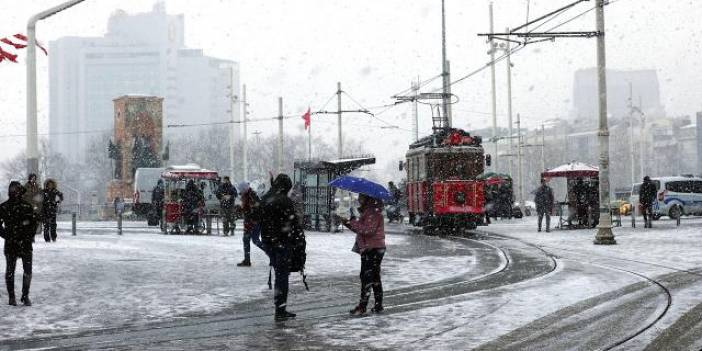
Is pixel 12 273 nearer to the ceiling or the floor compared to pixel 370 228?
nearer to the floor

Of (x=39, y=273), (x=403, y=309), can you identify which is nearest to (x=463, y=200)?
(x=39, y=273)

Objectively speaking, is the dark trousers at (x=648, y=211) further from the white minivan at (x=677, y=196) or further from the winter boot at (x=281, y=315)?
the winter boot at (x=281, y=315)

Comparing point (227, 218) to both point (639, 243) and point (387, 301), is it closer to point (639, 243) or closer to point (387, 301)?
point (639, 243)

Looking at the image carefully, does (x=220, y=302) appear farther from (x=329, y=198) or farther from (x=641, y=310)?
(x=329, y=198)

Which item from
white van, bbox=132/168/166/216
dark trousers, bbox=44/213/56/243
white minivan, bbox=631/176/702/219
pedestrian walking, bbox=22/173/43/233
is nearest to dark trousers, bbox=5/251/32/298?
pedestrian walking, bbox=22/173/43/233

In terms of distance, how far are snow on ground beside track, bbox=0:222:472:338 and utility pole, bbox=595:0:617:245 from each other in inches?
217

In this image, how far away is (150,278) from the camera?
16.3 metres

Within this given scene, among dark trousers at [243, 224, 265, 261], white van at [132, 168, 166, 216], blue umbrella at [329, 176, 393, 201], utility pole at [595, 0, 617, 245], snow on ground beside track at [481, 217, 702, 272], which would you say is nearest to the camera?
blue umbrella at [329, 176, 393, 201]

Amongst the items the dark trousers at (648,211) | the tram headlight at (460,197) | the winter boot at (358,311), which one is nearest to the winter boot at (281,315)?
the winter boot at (358,311)

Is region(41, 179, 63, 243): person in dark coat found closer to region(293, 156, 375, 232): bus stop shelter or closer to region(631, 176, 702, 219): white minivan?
region(293, 156, 375, 232): bus stop shelter

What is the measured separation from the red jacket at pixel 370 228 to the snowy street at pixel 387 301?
945 mm

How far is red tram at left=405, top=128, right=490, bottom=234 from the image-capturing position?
103ft

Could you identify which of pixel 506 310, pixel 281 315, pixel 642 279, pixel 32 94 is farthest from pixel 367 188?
pixel 32 94

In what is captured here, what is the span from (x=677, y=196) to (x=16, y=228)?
3427 cm
